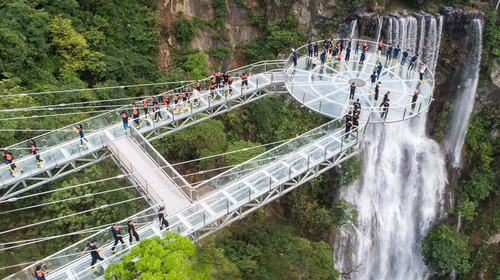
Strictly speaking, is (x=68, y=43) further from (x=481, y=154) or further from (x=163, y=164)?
(x=481, y=154)

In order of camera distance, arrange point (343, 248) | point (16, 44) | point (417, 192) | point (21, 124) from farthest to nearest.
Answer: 1. point (417, 192)
2. point (343, 248)
3. point (16, 44)
4. point (21, 124)

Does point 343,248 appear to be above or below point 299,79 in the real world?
below

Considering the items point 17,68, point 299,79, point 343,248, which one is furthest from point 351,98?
point 17,68

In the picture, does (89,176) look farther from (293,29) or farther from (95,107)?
(293,29)

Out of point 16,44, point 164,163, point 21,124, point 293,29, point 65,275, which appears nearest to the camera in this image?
point 65,275

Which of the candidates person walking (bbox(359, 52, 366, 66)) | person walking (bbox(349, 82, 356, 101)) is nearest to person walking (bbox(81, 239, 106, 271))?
person walking (bbox(349, 82, 356, 101))

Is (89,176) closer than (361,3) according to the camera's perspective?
Yes

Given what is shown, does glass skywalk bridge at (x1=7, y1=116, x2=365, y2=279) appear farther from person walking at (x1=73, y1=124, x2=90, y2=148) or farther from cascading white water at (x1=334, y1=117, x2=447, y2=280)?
cascading white water at (x1=334, y1=117, x2=447, y2=280)
